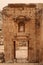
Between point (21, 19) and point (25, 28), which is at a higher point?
point (21, 19)

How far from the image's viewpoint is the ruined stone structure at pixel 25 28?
50.2ft

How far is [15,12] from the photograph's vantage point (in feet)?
50.5

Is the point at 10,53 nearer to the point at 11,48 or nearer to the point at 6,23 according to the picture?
the point at 11,48

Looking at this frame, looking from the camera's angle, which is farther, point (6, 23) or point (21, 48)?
point (21, 48)

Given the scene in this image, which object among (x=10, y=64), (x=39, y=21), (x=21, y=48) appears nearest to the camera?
(x=10, y=64)

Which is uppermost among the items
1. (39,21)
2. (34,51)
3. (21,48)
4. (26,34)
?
(39,21)

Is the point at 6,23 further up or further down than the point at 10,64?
further up

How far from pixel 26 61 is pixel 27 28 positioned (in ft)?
8.32

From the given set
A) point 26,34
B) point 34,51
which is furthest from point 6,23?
point 34,51

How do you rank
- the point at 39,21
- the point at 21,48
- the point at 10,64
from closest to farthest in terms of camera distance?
the point at 10,64
the point at 39,21
the point at 21,48

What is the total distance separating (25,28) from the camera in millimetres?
15375

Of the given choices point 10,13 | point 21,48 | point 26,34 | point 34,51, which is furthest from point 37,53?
point 21,48

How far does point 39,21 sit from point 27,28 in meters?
1.10

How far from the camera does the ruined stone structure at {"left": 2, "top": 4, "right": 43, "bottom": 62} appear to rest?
15297 millimetres
